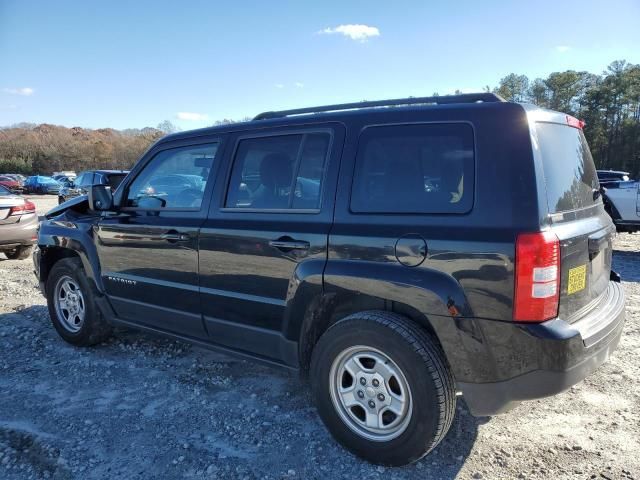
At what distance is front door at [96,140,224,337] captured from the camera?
3.57m

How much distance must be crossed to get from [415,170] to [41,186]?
44.4 m

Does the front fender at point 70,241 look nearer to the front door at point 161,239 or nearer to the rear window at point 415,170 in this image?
the front door at point 161,239

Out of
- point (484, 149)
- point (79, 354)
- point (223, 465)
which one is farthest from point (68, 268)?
point (484, 149)

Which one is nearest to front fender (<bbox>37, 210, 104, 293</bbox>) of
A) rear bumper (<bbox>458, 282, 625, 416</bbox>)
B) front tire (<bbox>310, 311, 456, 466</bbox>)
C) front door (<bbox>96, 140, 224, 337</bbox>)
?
front door (<bbox>96, 140, 224, 337</bbox>)

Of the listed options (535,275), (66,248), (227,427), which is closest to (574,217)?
(535,275)

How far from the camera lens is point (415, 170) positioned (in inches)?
105

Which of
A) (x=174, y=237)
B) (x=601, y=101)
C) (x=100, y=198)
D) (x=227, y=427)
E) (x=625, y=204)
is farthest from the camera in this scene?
(x=601, y=101)

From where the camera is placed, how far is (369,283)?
2.67 metres

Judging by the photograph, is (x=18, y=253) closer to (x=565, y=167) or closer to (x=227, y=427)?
(x=227, y=427)

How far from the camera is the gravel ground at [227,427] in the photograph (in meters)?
2.75

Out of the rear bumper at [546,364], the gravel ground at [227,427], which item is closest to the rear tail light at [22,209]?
the gravel ground at [227,427]

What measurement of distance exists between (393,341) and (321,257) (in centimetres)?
63

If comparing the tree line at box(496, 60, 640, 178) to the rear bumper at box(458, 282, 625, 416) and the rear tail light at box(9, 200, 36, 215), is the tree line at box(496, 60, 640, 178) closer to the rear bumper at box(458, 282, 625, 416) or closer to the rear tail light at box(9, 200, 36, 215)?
the rear tail light at box(9, 200, 36, 215)

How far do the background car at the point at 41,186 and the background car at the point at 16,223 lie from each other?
34.9 metres
